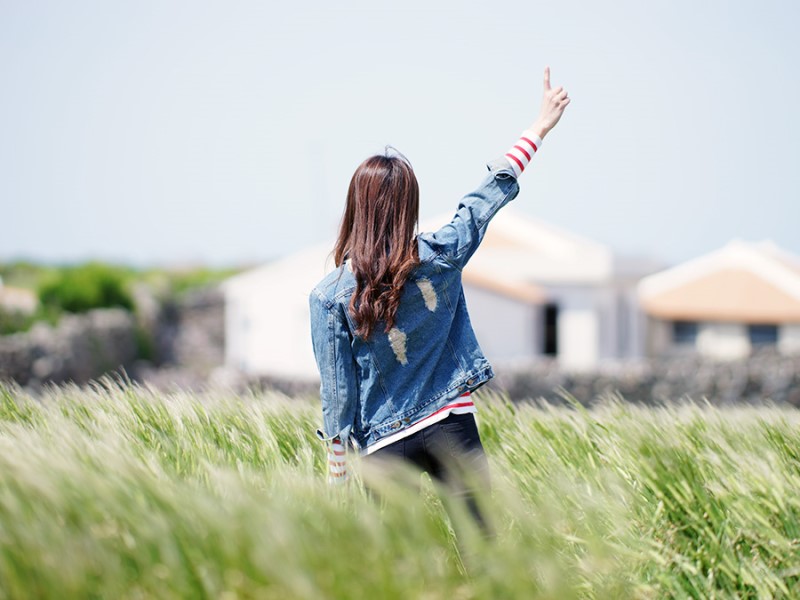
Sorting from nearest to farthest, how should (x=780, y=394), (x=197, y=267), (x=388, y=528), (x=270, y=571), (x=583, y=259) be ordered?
1. (x=270, y=571)
2. (x=388, y=528)
3. (x=780, y=394)
4. (x=583, y=259)
5. (x=197, y=267)

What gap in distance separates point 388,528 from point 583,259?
2002cm

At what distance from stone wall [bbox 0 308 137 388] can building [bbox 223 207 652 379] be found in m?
2.82

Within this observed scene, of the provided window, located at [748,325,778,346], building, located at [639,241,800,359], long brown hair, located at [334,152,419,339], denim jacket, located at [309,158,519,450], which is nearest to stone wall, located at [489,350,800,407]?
building, located at [639,241,800,359]

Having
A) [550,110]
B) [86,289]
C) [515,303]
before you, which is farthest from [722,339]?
[550,110]

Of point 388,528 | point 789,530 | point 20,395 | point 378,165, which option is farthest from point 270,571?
point 20,395

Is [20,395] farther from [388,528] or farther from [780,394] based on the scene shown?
[780,394]

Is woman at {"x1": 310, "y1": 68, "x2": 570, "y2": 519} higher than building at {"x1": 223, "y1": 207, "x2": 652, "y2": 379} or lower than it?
higher

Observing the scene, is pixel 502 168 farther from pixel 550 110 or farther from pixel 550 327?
pixel 550 327

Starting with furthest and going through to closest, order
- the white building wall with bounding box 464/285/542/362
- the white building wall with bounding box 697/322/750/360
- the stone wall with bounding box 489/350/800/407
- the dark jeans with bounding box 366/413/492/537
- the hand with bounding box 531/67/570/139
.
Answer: the white building wall with bounding box 697/322/750/360, the white building wall with bounding box 464/285/542/362, the stone wall with bounding box 489/350/800/407, the hand with bounding box 531/67/570/139, the dark jeans with bounding box 366/413/492/537

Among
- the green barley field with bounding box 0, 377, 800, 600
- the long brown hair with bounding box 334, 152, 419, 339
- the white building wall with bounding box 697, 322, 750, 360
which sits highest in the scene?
the long brown hair with bounding box 334, 152, 419, 339

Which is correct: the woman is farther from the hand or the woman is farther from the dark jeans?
the hand

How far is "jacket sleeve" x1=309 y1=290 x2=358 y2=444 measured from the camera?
9.05 ft

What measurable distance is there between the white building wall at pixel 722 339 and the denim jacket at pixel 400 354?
73.0 feet

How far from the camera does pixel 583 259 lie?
21547 mm
